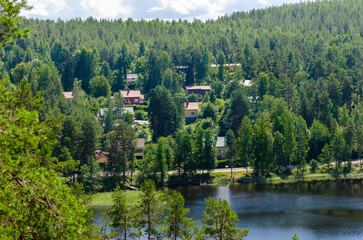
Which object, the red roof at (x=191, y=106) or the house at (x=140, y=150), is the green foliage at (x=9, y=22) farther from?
the red roof at (x=191, y=106)

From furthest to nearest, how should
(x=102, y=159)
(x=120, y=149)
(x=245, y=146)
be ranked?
(x=102, y=159) → (x=245, y=146) → (x=120, y=149)

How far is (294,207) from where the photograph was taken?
58781 millimetres

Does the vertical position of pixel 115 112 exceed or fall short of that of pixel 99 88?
it falls short

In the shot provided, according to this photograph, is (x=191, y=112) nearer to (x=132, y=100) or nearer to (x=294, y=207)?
(x=132, y=100)

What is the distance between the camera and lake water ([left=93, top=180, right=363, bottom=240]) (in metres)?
48.7

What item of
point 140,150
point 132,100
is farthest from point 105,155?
point 132,100

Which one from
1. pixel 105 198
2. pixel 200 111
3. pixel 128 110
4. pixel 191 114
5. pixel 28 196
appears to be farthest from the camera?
pixel 191 114

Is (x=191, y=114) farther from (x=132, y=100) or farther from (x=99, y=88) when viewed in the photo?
(x=99, y=88)

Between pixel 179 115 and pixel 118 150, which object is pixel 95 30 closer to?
pixel 179 115

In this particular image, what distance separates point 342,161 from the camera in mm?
78812

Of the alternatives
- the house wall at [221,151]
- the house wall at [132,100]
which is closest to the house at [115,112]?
the house wall at [132,100]

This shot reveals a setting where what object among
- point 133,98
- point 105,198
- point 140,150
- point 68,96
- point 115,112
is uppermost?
point 68,96

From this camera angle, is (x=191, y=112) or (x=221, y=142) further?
(x=191, y=112)

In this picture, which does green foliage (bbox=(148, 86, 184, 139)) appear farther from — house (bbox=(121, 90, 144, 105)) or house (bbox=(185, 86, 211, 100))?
house (bbox=(185, 86, 211, 100))
